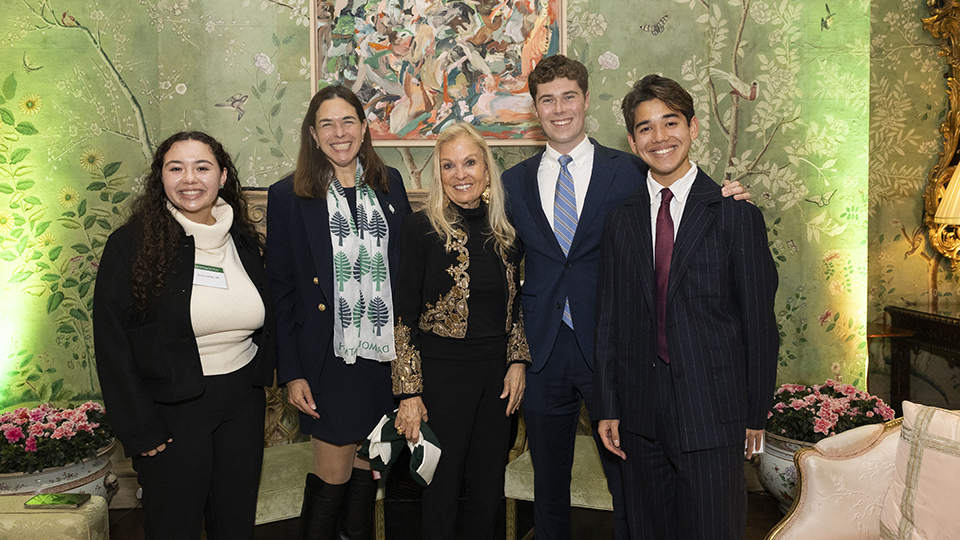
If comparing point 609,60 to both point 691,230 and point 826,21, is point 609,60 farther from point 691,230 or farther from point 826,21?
point 691,230

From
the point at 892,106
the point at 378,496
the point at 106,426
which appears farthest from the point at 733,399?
the point at 892,106

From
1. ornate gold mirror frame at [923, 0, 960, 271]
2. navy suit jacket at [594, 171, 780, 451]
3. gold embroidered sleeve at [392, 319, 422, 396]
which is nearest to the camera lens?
navy suit jacket at [594, 171, 780, 451]

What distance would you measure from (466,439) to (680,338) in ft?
2.57

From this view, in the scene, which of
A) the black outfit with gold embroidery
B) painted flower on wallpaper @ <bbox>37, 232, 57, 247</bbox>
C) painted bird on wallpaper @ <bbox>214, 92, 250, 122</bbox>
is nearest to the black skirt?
the black outfit with gold embroidery

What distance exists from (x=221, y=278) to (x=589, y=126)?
219 cm

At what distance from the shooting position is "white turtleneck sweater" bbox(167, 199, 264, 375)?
1.83 metres

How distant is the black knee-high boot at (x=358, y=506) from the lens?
2.22 metres

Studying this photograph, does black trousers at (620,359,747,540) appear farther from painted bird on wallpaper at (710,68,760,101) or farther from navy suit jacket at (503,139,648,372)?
painted bird on wallpaper at (710,68,760,101)

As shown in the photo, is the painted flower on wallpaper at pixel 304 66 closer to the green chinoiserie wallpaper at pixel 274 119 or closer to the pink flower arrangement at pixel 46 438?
the green chinoiserie wallpaper at pixel 274 119

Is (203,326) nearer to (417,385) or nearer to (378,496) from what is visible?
(417,385)

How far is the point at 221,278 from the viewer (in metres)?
1.88

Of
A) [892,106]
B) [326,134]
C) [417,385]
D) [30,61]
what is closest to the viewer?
[417,385]

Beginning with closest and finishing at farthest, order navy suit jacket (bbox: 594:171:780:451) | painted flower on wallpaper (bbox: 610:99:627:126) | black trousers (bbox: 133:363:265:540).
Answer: navy suit jacket (bbox: 594:171:780:451) < black trousers (bbox: 133:363:265:540) < painted flower on wallpaper (bbox: 610:99:627:126)

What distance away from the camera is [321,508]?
2154mm
